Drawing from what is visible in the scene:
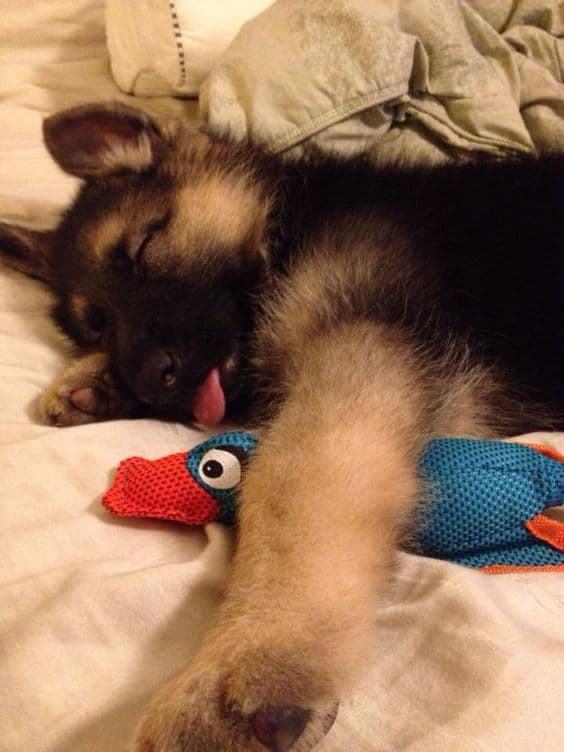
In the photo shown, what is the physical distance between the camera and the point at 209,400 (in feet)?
5.45

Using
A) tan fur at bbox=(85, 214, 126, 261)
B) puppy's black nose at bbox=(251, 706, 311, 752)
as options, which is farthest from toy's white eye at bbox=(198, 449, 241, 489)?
tan fur at bbox=(85, 214, 126, 261)

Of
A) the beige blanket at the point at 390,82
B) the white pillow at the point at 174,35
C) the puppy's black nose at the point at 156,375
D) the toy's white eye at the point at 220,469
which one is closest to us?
the toy's white eye at the point at 220,469

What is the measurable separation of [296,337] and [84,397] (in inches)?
23.6

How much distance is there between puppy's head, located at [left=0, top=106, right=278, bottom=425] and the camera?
64.7 inches

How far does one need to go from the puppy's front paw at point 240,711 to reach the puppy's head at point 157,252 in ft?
2.65

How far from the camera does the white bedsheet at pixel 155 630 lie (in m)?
0.88

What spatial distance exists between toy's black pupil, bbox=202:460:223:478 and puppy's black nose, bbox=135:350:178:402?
1.19 feet

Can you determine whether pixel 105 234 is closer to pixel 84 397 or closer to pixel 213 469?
pixel 84 397

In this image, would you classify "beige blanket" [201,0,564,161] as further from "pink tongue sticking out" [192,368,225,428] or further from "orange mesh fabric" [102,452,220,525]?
"orange mesh fabric" [102,452,220,525]

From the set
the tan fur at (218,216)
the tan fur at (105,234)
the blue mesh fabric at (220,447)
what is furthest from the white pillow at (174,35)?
the blue mesh fabric at (220,447)

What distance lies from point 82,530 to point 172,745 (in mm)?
455

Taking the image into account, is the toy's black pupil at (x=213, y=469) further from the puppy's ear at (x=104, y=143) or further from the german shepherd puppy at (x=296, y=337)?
the puppy's ear at (x=104, y=143)

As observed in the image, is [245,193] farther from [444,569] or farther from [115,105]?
[444,569]

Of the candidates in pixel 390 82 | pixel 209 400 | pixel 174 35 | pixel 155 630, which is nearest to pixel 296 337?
pixel 209 400
